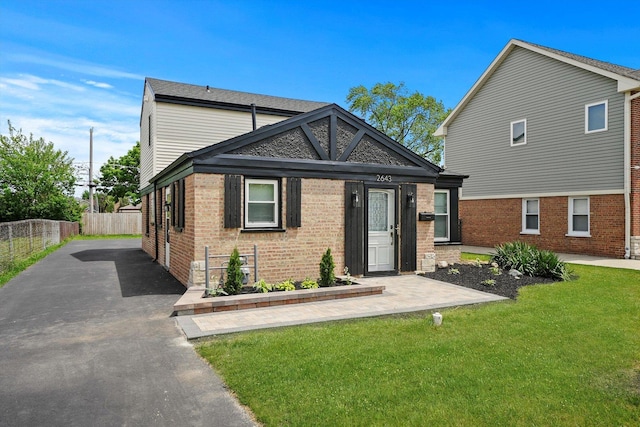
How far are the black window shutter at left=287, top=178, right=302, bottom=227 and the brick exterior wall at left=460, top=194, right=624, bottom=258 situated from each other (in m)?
12.7

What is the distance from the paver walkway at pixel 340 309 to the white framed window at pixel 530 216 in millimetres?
10851

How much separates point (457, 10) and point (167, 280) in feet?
46.4

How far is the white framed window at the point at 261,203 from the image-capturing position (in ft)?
29.9

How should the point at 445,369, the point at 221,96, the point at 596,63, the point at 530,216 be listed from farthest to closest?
the point at 221,96, the point at 530,216, the point at 596,63, the point at 445,369

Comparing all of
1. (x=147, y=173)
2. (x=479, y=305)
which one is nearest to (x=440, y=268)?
(x=479, y=305)

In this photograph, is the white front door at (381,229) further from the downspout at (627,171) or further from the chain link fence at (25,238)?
the chain link fence at (25,238)

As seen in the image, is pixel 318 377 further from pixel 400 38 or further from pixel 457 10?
pixel 400 38

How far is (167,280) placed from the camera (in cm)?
1065

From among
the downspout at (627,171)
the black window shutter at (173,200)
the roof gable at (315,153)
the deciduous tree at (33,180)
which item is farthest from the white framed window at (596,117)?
the deciduous tree at (33,180)

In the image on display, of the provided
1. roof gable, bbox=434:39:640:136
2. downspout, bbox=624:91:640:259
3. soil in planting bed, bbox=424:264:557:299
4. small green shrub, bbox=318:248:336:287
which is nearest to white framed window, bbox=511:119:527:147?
roof gable, bbox=434:39:640:136

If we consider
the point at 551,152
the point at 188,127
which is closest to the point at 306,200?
the point at 188,127

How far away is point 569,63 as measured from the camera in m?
16.3

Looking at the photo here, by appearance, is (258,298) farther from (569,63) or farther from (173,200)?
(569,63)

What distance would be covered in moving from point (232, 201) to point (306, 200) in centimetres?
184
